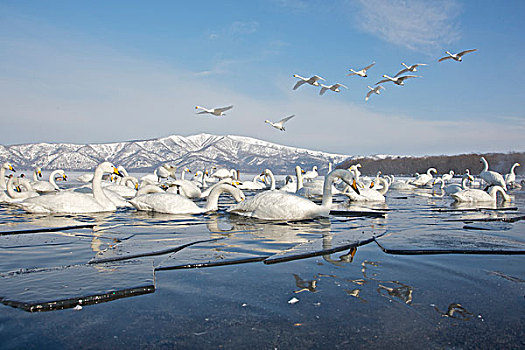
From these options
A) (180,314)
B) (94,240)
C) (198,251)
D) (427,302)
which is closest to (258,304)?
(180,314)

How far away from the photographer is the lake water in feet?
9.69

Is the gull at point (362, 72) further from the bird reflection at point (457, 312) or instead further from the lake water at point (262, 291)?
the bird reflection at point (457, 312)

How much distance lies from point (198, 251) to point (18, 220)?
20.3ft

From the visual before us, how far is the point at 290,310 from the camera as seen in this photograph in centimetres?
346

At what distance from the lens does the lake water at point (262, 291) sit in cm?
295

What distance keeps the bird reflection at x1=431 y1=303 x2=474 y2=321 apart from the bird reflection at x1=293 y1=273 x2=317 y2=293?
114 centimetres

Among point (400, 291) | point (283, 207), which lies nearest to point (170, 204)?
point (283, 207)

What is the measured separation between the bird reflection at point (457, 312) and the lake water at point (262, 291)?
0.02 m

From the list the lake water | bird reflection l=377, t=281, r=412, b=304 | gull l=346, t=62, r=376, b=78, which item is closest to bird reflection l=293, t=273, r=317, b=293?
the lake water

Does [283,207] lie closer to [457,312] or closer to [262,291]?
[262,291]

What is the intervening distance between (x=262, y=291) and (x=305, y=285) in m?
0.49

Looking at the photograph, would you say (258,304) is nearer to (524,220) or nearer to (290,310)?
(290,310)

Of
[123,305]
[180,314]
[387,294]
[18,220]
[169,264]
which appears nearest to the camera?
[180,314]

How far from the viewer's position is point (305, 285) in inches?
164
